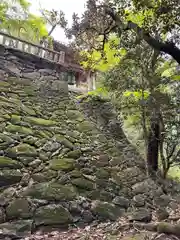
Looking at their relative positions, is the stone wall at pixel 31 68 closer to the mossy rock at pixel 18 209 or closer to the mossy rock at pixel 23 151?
the mossy rock at pixel 23 151

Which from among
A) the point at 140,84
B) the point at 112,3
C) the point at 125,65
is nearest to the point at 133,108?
the point at 140,84

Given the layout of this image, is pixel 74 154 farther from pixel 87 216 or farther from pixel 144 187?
pixel 144 187

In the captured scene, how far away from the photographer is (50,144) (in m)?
5.63

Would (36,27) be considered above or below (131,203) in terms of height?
above

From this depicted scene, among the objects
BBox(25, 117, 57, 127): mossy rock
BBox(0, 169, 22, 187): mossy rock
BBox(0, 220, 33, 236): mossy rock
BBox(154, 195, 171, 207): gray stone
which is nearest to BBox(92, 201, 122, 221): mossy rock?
BBox(154, 195, 171, 207): gray stone

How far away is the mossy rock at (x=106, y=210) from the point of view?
4.33 meters

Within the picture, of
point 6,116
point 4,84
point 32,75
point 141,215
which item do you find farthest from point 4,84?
point 141,215

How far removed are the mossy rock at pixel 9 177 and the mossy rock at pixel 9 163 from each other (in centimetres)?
13

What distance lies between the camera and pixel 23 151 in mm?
5039

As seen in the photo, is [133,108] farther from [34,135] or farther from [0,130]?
[0,130]

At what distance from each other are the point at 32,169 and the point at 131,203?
2.17 m

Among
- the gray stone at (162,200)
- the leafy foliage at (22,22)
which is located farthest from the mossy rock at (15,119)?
the leafy foliage at (22,22)

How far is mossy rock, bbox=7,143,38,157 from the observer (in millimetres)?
4860

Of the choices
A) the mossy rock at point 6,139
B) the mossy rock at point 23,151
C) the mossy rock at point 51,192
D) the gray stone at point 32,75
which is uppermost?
the gray stone at point 32,75
